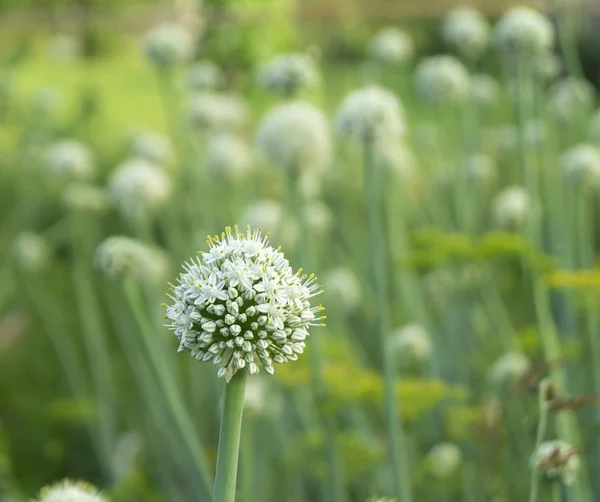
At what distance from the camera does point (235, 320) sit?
1146 mm

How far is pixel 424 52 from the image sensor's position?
38.8 ft

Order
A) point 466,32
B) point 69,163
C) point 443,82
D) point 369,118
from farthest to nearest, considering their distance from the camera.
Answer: point 69,163 → point 466,32 → point 443,82 → point 369,118

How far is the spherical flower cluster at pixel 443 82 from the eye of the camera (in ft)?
11.4

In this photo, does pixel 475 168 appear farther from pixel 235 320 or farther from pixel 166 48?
pixel 235 320

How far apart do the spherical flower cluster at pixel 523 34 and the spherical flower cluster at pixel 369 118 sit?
0.57m

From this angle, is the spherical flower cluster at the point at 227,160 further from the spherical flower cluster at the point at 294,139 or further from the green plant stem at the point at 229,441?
the green plant stem at the point at 229,441

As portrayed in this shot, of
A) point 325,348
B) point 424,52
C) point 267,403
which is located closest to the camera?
point 325,348

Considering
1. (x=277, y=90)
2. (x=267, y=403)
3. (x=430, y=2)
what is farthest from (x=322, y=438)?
(x=430, y=2)

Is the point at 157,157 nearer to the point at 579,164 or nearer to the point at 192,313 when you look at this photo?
the point at 579,164

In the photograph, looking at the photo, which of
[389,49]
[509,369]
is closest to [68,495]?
[509,369]

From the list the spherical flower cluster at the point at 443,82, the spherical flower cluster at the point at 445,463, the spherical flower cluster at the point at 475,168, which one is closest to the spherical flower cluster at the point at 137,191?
the spherical flower cluster at the point at 443,82

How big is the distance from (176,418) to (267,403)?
913 millimetres

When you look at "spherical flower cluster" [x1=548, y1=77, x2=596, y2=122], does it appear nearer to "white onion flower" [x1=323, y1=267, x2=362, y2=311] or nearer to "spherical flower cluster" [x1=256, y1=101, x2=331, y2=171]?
"white onion flower" [x1=323, y1=267, x2=362, y2=311]

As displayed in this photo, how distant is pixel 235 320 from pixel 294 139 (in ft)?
5.21
